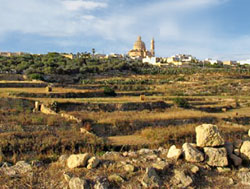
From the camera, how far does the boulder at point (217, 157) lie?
5621 mm

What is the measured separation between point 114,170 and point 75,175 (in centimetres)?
80

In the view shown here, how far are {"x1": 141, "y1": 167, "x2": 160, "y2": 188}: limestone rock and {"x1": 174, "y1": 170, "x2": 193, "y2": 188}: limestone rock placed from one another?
437 millimetres

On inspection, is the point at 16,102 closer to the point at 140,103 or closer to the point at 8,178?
the point at 140,103

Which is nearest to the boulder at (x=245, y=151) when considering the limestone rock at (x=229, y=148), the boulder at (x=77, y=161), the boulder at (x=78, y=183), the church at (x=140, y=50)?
the limestone rock at (x=229, y=148)

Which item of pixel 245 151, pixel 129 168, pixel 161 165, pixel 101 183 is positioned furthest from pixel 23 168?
pixel 245 151

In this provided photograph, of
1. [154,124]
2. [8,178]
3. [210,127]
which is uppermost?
[210,127]

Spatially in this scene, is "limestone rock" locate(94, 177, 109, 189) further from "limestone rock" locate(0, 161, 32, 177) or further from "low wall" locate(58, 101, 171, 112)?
"low wall" locate(58, 101, 171, 112)

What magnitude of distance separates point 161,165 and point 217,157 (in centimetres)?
140

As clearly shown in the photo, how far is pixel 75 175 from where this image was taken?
483cm

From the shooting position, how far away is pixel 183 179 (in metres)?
4.95

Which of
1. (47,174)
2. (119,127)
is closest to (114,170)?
(47,174)

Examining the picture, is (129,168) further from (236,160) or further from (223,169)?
(236,160)

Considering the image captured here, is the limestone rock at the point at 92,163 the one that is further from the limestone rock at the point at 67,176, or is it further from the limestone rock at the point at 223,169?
the limestone rock at the point at 223,169

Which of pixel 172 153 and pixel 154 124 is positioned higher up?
pixel 172 153
